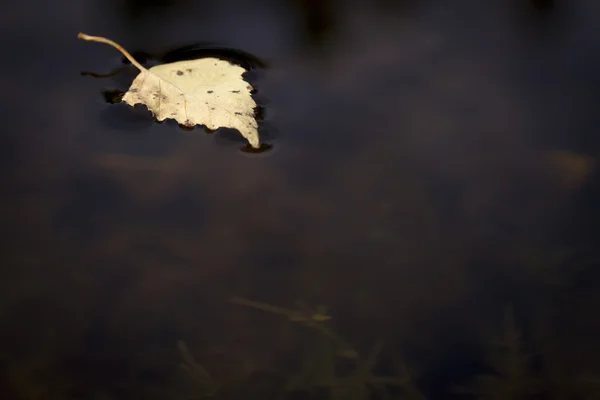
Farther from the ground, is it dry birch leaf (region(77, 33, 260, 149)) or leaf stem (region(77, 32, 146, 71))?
leaf stem (region(77, 32, 146, 71))

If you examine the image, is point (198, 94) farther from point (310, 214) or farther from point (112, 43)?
point (310, 214)

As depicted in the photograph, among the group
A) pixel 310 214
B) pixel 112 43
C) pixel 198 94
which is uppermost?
pixel 112 43

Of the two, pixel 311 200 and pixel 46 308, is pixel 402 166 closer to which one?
pixel 311 200

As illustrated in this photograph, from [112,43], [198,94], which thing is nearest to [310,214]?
[198,94]

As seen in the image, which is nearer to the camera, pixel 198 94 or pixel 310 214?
pixel 310 214

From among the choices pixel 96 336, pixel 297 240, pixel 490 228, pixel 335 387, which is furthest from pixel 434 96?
pixel 96 336
